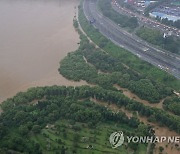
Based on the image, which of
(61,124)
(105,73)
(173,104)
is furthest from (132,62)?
(61,124)

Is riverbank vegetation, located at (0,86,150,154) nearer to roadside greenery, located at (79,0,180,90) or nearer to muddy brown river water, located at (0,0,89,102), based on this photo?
muddy brown river water, located at (0,0,89,102)

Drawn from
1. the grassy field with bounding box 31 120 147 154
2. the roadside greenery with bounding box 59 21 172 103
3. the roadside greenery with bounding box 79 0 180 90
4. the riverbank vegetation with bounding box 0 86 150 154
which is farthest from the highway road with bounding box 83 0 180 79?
the grassy field with bounding box 31 120 147 154

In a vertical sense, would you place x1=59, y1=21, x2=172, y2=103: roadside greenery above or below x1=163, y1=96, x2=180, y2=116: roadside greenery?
above

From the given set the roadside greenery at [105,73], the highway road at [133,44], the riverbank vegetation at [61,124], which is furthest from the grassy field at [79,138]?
the highway road at [133,44]

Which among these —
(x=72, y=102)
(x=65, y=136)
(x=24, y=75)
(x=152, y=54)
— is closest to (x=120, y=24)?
(x=152, y=54)

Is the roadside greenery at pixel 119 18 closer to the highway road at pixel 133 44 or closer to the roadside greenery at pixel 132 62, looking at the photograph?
the highway road at pixel 133 44

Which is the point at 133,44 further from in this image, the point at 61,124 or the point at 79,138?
the point at 79,138
